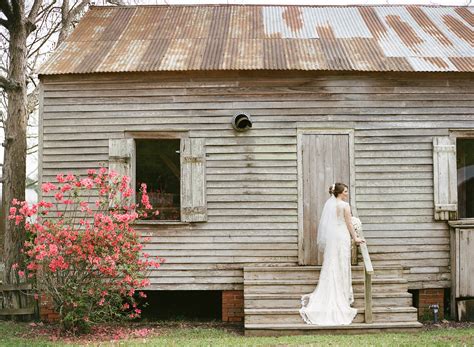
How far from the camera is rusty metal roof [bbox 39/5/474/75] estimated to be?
9.98 metres

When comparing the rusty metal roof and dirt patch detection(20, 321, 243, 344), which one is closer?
dirt patch detection(20, 321, 243, 344)

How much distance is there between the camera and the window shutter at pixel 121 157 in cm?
985

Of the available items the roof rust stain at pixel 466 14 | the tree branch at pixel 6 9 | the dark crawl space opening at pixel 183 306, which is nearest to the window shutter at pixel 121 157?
the dark crawl space opening at pixel 183 306

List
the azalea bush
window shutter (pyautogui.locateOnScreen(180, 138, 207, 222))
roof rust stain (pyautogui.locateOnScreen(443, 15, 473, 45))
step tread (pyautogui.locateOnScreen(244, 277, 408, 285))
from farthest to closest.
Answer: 1. roof rust stain (pyautogui.locateOnScreen(443, 15, 473, 45))
2. window shutter (pyautogui.locateOnScreen(180, 138, 207, 222))
3. step tread (pyautogui.locateOnScreen(244, 277, 408, 285))
4. the azalea bush

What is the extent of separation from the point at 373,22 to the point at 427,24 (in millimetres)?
1079

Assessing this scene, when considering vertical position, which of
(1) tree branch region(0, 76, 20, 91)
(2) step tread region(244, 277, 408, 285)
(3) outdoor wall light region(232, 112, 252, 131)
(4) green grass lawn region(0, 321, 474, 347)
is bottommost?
(4) green grass lawn region(0, 321, 474, 347)

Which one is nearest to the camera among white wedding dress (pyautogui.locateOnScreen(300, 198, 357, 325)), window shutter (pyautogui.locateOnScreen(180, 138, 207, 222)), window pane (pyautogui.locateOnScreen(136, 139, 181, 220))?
white wedding dress (pyautogui.locateOnScreen(300, 198, 357, 325))

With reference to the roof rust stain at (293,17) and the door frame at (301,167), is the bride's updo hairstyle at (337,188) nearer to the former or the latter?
the door frame at (301,167)

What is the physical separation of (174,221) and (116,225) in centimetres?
155

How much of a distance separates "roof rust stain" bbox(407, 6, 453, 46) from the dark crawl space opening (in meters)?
6.39

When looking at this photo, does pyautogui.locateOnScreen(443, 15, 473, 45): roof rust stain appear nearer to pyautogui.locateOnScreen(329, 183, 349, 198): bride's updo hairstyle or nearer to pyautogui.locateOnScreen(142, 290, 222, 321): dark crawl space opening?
pyautogui.locateOnScreen(329, 183, 349, 198): bride's updo hairstyle

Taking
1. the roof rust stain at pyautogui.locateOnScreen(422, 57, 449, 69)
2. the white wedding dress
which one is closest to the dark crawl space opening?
the white wedding dress

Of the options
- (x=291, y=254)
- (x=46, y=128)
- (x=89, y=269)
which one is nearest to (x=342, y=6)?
(x=291, y=254)

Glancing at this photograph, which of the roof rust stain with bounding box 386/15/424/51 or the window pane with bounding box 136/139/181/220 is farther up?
the roof rust stain with bounding box 386/15/424/51
